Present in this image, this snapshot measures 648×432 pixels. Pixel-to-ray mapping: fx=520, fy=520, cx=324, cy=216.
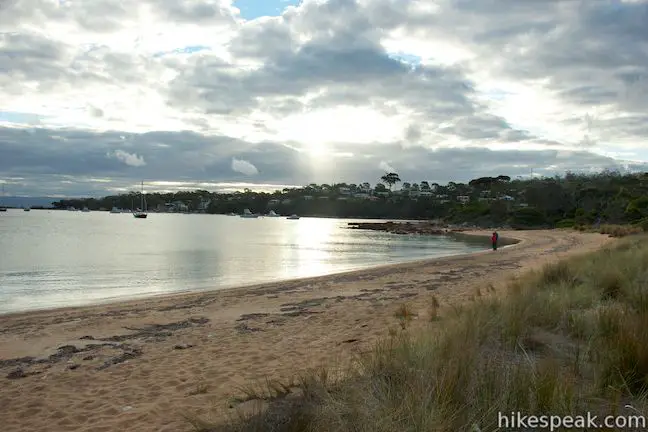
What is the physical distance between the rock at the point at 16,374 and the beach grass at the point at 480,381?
4.49m

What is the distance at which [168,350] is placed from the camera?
9.29 metres

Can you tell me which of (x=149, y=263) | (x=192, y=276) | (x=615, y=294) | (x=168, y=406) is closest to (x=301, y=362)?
(x=168, y=406)

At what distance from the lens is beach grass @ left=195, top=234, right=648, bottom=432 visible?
12.5 feet

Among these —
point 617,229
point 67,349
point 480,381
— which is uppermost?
point 480,381

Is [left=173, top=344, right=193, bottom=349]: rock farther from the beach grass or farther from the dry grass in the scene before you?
the dry grass

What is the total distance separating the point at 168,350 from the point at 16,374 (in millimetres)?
2340

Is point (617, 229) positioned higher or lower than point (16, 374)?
higher

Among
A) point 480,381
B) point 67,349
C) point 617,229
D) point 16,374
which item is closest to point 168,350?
point 67,349

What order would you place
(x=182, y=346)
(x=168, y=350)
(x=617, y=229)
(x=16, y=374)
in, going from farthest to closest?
(x=617, y=229) → (x=182, y=346) → (x=168, y=350) → (x=16, y=374)

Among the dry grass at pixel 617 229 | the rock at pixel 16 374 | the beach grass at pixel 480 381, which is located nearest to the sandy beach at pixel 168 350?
the rock at pixel 16 374

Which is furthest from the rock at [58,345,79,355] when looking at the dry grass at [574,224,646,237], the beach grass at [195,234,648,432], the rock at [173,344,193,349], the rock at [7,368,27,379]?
the dry grass at [574,224,646,237]

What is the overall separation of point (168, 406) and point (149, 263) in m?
28.8

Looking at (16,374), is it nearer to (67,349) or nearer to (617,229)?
(67,349)

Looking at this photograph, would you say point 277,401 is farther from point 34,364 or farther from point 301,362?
point 34,364
